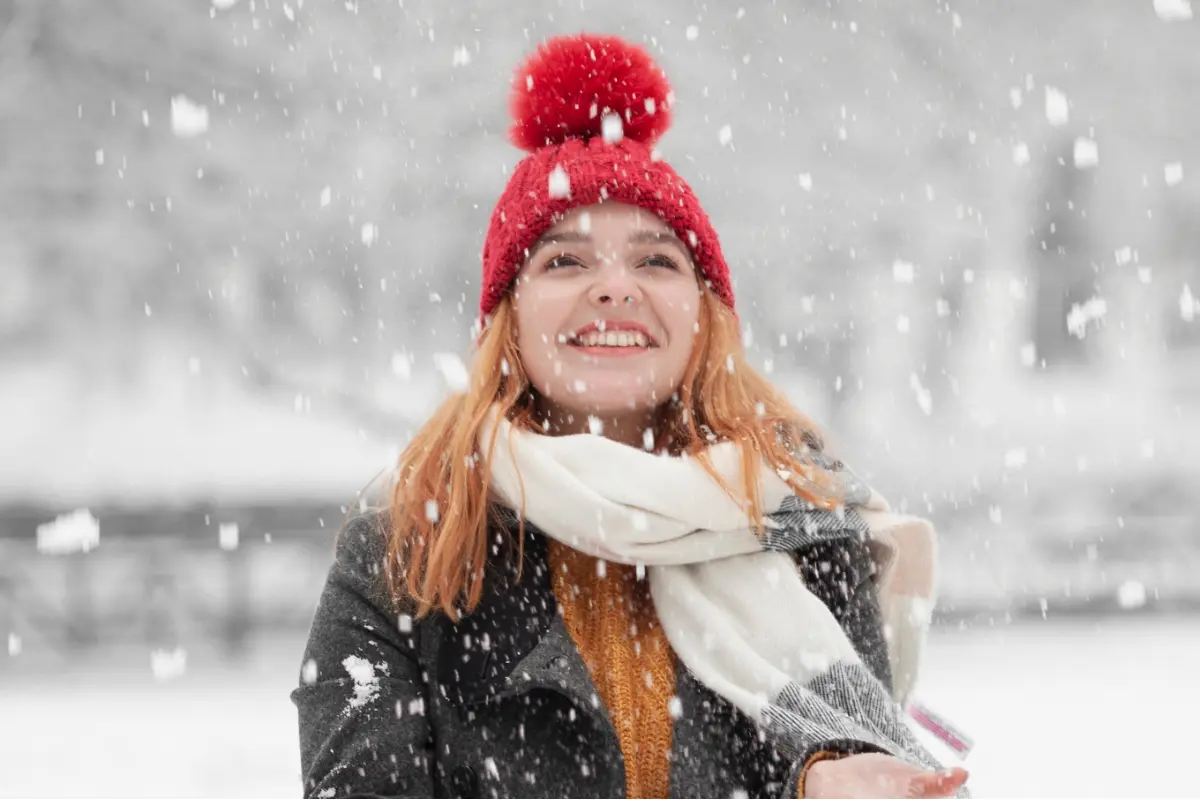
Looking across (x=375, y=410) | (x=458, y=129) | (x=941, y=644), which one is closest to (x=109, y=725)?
(x=375, y=410)

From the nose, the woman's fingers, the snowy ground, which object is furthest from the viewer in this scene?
the snowy ground

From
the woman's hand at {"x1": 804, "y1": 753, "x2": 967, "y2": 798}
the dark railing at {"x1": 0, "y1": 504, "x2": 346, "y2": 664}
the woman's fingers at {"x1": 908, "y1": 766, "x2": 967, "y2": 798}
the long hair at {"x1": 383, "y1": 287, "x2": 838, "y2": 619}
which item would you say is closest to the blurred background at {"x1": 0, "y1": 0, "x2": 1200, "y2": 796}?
the dark railing at {"x1": 0, "y1": 504, "x2": 346, "y2": 664}

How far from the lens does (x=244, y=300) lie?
20.8 ft

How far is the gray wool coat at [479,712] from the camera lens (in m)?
1.39

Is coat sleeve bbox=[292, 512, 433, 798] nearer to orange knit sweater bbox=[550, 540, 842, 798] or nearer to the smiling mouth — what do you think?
orange knit sweater bbox=[550, 540, 842, 798]

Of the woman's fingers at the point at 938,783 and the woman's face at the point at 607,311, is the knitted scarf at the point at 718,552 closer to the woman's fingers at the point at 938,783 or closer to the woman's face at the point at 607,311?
the woman's face at the point at 607,311

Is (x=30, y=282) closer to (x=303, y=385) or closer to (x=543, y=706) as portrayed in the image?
(x=303, y=385)

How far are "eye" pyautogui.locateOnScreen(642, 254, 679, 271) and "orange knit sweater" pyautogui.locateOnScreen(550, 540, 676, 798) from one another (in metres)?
0.42

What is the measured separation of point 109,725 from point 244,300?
104 inches

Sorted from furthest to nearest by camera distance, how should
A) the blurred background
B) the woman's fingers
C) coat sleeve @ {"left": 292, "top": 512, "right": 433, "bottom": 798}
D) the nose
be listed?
the blurred background
the nose
coat sleeve @ {"left": 292, "top": 512, "right": 433, "bottom": 798}
the woman's fingers

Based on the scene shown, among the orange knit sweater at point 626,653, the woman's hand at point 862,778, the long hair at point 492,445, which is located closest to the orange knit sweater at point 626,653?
the orange knit sweater at point 626,653

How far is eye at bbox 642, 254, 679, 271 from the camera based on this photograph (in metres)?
1.59

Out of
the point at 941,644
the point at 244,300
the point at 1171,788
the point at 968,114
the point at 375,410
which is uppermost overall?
the point at 968,114

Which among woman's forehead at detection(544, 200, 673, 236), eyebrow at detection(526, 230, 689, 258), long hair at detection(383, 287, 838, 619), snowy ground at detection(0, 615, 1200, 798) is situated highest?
woman's forehead at detection(544, 200, 673, 236)
